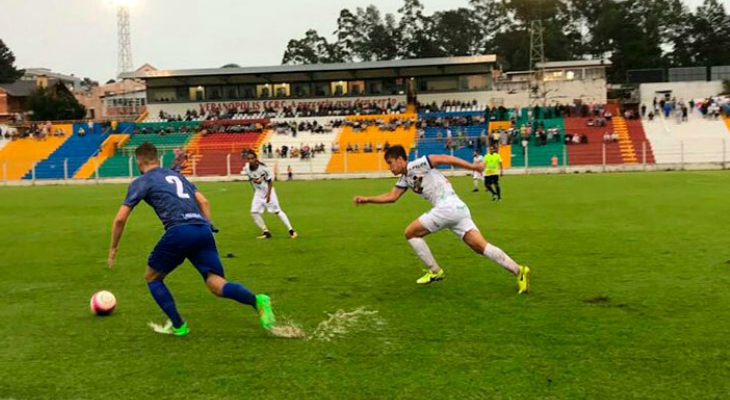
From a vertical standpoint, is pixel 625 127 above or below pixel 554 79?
below

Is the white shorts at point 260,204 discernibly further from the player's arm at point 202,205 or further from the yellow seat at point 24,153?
the yellow seat at point 24,153

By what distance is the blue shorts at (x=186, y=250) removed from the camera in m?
5.72

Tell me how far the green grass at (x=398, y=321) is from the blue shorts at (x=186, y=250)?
27.1 inches

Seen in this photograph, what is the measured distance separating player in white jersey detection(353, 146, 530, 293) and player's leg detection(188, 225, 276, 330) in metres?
2.08

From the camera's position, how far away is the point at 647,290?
23.4ft

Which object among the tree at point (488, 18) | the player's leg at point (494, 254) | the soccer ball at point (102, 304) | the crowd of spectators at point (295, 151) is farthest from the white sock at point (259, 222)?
the tree at point (488, 18)

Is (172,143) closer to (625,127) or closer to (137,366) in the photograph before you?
(625,127)

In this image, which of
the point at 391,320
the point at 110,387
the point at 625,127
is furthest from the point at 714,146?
the point at 110,387

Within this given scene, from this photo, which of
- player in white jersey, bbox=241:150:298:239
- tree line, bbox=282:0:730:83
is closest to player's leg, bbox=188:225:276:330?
player in white jersey, bbox=241:150:298:239

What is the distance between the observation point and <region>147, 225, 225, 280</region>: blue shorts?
5.72 metres

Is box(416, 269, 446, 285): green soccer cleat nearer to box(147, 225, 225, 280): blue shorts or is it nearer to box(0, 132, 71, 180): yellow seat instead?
box(147, 225, 225, 280): blue shorts

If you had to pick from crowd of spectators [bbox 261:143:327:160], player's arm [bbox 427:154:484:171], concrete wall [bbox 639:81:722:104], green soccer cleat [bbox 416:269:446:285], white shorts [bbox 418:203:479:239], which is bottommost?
green soccer cleat [bbox 416:269:446:285]

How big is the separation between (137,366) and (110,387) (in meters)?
0.45

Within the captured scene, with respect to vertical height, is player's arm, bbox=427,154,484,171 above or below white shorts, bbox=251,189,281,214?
above
